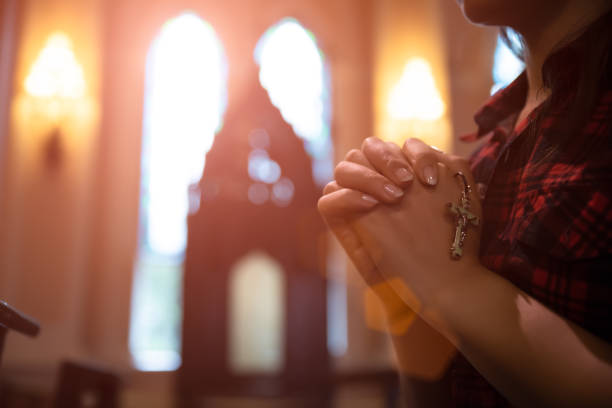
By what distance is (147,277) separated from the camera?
12.6 feet

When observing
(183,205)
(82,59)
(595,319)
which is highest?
(82,59)

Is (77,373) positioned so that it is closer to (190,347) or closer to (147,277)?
(190,347)

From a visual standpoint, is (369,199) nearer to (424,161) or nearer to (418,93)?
(424,161)

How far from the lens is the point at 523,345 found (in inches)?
15.7

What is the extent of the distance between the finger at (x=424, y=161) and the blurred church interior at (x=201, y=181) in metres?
1.48

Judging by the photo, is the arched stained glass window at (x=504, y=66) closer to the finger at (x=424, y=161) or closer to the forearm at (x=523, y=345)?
the finger at (x=424, y=161)

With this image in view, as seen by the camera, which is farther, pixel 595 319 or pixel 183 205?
pixel 183 205

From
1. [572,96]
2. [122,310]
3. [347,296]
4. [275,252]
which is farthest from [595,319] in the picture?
[122,310]

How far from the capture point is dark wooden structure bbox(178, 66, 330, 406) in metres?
2.65

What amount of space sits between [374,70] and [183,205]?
6.40ft

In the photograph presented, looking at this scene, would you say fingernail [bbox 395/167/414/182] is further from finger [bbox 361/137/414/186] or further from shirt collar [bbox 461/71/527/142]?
shirt collar [bbox 461/71/527/142]

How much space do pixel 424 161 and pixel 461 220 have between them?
0.07 metres

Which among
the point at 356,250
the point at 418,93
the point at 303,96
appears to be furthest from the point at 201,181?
the point at 356,250

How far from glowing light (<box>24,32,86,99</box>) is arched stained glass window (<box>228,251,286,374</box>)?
76.9 inches
